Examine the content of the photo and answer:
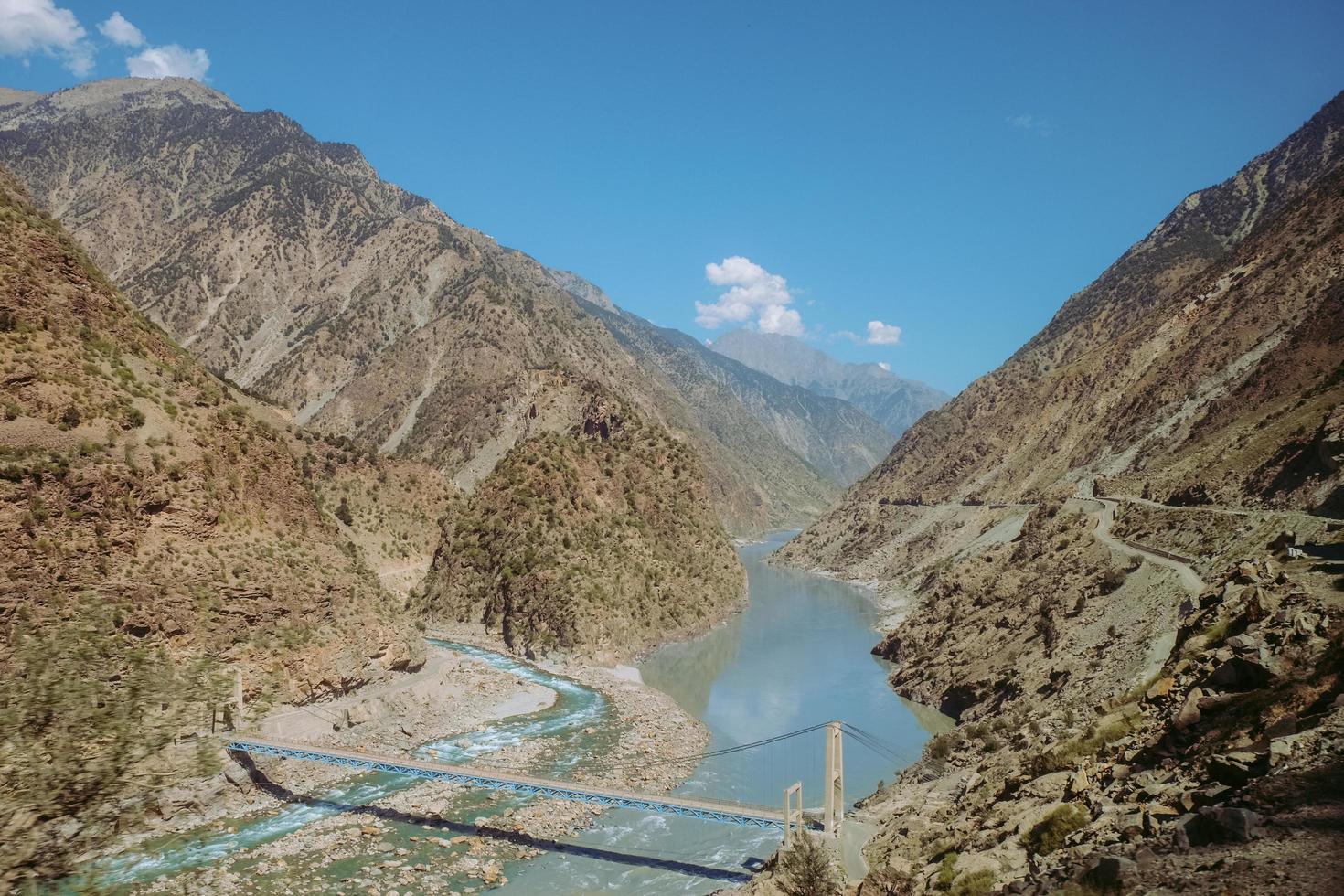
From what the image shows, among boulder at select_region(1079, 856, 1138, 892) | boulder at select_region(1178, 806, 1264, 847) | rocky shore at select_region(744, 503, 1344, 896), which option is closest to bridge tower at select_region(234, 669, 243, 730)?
rocky shore at select_region(744, 503, 1344, 896)

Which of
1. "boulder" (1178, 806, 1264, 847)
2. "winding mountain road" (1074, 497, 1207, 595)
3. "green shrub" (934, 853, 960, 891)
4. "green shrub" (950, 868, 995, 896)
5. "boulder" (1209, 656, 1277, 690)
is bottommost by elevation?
"green shrub" (934, 853, 960, 891)

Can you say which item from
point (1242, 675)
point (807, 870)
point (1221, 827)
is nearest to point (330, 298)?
point (807, 870)

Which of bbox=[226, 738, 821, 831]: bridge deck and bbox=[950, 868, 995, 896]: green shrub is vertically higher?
bbox=[950, 868, 995, 896]: green shrub

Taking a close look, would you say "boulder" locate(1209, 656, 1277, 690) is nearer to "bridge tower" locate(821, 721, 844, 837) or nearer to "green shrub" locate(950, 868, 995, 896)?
"green shrub" locate(950, 868, 995, 896)

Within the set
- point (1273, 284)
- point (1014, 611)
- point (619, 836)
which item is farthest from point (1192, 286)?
point (619, 836)

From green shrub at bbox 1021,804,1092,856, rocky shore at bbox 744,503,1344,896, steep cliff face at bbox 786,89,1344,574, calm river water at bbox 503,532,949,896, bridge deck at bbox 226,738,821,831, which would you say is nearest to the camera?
rocky shore at bbox 744,503,1344,896

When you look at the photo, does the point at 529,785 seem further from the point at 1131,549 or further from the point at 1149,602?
the point at 1131,549

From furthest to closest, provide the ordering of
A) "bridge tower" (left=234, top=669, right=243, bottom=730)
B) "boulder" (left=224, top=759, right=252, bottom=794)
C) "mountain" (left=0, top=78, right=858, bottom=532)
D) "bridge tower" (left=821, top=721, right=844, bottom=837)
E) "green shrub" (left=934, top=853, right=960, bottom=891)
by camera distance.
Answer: "mountain" (left=0, top=78, right=858, bottom=532), "bridge tower" (left=234, top=669, right=243, bottom=730), "boulder" (left=224, top=759, right=252, bottom=794), "bridge tower" (left=821, top=721, right=844, bottom=837), "green shrub" (left=934, top=853, right=960, bottom=891)

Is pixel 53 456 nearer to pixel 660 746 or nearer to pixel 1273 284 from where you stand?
pixel 660 746

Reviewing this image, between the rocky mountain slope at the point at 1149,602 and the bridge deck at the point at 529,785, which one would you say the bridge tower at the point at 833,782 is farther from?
the bridge deck at the point at 529,785

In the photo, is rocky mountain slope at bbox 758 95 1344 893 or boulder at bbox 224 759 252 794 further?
boulder at bbox 224 759 252 794
